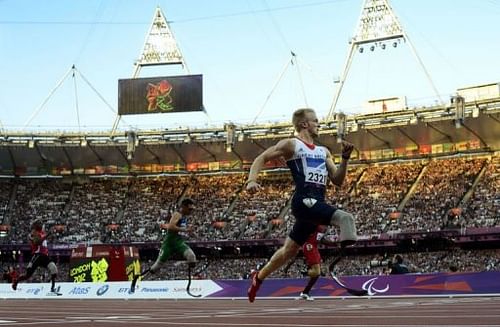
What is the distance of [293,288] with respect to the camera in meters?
25.8

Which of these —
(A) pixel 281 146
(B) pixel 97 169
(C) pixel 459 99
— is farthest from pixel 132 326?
(B) pixel 97 169

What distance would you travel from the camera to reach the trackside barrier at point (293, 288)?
22.7 m

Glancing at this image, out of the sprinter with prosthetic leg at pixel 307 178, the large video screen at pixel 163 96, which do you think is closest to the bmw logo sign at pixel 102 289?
the sprinter with prosthetic leg at pixel 307 178

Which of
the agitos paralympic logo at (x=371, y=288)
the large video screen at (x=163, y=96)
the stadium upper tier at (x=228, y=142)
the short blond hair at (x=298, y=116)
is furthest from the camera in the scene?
the large video screen at (x=163, y=96)

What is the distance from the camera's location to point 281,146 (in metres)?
8.45

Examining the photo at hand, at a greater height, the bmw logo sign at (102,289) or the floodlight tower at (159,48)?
the floodlight tower at (159,48)

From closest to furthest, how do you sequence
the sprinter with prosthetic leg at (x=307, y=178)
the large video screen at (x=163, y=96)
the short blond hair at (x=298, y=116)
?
1. the sprinter with prosthetic leg at (x=307, y=178)
2. the short blond hair at (x=298, y=116)
3. the large video screen at (x=163, y=96)

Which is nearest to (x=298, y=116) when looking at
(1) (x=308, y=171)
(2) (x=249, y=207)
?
(1) (x=308, y=171)

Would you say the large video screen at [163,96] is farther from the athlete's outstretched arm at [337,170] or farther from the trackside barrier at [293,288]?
the athlete's outstretched arm at [337,170]

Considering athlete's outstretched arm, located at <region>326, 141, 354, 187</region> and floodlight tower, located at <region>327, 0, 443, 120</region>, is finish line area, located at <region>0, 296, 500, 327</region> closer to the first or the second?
athlete's outstretched arm, located at <region>326, 141, 354, 187</region>

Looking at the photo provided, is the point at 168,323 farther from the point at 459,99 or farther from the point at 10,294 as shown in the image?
the point at 459,99

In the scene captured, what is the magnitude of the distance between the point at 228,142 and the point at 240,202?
5.68 m

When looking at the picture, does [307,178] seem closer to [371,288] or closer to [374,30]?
[371,288]

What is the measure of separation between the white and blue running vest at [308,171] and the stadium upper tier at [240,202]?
1523 inches
